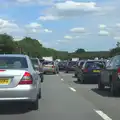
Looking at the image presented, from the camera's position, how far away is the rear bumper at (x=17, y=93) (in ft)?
34.1

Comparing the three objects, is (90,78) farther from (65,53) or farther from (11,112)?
(65,53)

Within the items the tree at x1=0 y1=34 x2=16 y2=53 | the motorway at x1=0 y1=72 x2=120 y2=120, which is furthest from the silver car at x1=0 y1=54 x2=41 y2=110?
the tree at x1=0 y1=34 x2=16 y2=53

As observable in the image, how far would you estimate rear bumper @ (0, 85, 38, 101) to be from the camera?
10383mm

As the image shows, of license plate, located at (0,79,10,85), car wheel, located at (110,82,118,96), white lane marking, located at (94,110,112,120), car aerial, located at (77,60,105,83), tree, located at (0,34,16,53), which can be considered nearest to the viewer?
white lane marking, located at (94,110,112,120)

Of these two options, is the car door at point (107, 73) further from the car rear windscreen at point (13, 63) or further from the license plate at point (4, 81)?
the license plate at point (4, 81)

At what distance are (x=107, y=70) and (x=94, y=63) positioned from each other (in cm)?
833

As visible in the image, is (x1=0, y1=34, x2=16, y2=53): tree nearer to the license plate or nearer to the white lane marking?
the white lane marking

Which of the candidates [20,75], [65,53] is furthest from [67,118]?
[65,53]

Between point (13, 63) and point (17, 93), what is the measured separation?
1239 mm

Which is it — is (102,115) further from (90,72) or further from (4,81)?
(90,72)

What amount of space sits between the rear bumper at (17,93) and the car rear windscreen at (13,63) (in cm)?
85

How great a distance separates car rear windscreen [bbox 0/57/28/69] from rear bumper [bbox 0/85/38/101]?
0.85 m

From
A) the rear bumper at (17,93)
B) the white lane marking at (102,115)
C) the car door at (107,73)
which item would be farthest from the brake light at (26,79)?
the car door at (107,73)

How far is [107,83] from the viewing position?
17.3 m
